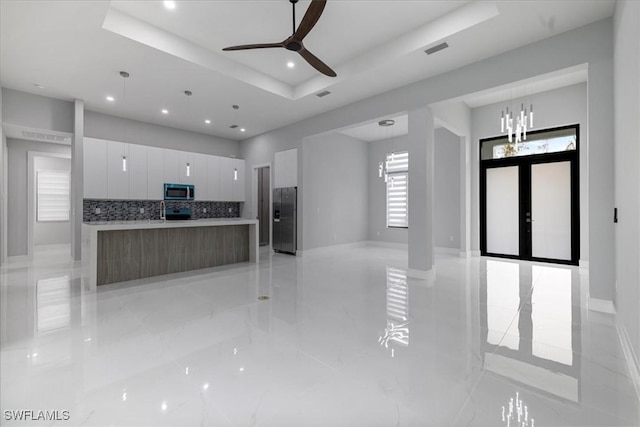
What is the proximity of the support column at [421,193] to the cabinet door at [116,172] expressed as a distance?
19.5 feet

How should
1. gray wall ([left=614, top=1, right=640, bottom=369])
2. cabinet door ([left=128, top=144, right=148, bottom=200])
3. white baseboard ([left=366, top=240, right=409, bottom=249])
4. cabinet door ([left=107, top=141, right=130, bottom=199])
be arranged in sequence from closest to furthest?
gray wall ([left=614, top=1, right=640, bottom=369]), cabinet door ([left=107, top=141, right=130, bottom=199]), cabinet door ([left=128, top=144, right=148, bottom=200]), white baseboard ([left=366, top=240, right=409, bottom=249])

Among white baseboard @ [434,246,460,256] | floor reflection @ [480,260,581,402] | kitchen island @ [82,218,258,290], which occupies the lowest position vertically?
floor reflection @ [480,260,581,402]

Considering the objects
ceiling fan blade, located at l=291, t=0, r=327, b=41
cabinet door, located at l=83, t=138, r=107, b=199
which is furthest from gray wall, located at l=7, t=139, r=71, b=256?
ceiling fan blade, located at l=291, t=0, r=327, b=41

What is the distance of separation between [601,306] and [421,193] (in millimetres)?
2578

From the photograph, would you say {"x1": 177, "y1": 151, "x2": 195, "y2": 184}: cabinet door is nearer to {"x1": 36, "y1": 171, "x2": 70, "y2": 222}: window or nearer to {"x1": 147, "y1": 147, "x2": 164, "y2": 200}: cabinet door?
{"x1": 147, "y1": 147, "x2": 164, "y2": 200}: cabinet door

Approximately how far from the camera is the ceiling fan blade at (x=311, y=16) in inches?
103

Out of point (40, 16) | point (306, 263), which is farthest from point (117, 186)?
point (306, 263)

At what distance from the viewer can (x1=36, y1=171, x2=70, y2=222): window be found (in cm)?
788

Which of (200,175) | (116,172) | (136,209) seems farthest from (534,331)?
(136,209)

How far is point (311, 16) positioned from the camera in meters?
2.78

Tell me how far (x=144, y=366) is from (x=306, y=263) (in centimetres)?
415

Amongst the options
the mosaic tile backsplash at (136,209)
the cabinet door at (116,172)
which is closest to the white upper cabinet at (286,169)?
the mosaic tile backsplash at (136,209)

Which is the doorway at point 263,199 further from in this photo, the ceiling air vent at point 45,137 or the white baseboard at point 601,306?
the white baseboard at point 601,306

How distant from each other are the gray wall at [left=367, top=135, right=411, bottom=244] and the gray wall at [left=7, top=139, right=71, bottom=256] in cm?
889
